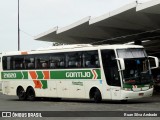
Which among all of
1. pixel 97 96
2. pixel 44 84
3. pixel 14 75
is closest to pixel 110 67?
pixel 97 96

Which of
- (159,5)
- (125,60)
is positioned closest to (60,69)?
(125,60)

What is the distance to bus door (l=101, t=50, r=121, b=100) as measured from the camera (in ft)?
73.8

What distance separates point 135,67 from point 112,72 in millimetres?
1086

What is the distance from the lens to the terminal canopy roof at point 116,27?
28020 millimetres

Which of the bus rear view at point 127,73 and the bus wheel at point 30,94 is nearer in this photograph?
the bus rear view at point 127,73

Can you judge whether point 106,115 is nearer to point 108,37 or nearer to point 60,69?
point 60,69

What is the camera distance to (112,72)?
22766mm

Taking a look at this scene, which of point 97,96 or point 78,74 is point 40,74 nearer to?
point 78,74

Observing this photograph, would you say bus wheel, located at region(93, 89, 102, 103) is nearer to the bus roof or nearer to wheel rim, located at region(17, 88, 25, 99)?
the bus roof

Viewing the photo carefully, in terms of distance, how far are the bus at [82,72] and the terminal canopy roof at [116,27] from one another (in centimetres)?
400

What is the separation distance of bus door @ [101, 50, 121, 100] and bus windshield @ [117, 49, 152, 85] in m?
0.38

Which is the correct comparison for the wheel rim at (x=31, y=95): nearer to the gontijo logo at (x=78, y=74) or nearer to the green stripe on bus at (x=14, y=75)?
the green stripe on bus at (x=14, y=75)

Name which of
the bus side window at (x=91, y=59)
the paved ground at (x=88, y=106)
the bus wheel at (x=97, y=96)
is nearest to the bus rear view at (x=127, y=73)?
the bus side window at (x=91, y=59)

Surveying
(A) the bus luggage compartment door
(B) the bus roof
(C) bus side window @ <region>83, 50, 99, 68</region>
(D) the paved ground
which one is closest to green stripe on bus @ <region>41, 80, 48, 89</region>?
(B) the bus roof
